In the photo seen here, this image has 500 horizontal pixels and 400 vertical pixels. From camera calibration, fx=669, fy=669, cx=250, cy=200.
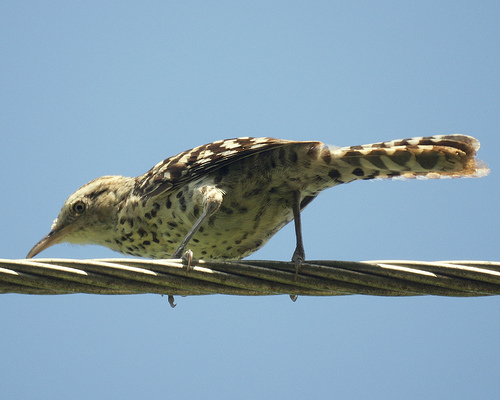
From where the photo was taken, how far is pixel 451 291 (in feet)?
14.1

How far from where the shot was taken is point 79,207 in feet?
26.3

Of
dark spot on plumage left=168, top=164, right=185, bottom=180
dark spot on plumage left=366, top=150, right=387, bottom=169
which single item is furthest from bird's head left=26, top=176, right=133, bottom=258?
dark spot on plumage left=366, top=150, right=387, bottom=169

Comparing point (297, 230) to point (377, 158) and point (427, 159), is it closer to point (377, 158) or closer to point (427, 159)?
point (377, 158)

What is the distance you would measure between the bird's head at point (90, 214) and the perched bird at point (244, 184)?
120 mm

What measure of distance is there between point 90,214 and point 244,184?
7.38 ft

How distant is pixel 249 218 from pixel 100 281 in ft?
9.59

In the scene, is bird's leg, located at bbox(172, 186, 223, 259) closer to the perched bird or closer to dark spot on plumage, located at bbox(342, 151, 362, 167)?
the perched bird

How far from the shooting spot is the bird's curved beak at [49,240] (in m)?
8.14

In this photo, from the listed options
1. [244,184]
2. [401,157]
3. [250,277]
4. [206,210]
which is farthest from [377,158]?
[250,277]

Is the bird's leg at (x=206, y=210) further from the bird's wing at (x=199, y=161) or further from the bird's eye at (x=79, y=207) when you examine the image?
the bird's eye at (x=79, y=207)

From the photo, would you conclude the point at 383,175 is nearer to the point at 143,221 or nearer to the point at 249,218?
the point at 249,218

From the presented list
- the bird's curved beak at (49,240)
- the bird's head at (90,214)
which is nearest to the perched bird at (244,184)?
the bird's head at (90,214)

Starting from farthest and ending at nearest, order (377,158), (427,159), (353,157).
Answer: (353,157) < (377,158) < (427,159)

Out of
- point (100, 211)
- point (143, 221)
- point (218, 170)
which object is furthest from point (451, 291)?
point (100, 211)
